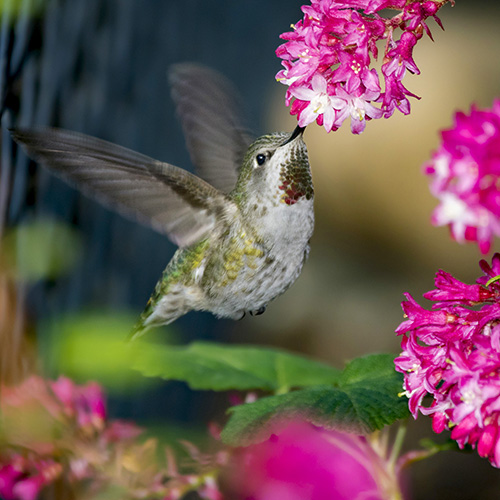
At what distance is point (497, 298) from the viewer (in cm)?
88

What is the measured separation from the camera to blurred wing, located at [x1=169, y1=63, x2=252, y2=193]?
4.85ft

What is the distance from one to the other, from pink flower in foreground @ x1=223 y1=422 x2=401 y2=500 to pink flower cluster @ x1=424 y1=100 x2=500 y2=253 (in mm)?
442

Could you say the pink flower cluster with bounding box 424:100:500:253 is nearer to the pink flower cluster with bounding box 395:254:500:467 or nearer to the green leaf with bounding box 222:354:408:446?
the pink flower cluster with bounding box 395:254:500:467

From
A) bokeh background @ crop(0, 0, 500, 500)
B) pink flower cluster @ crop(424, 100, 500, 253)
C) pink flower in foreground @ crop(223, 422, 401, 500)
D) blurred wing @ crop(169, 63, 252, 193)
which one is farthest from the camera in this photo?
bokeh background @ crop(0, 0, 500, 500)

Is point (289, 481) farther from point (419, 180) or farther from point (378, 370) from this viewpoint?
point (419, 180)

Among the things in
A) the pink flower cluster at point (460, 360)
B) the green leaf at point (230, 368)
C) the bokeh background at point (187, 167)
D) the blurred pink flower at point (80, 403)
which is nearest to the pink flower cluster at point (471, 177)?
the pink flower cluster at point (460, 360)

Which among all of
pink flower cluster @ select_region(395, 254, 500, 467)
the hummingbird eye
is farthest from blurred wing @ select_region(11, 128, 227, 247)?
pink flower cluster @ select_region(395, 254, 500, 467)

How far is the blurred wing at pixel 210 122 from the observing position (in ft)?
4.85

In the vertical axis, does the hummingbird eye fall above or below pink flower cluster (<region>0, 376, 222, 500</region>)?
above

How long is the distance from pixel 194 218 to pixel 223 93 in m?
0.38

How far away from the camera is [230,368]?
1.38m

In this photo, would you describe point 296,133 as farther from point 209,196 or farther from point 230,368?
point 230,368

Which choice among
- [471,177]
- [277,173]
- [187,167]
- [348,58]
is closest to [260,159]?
[277,173]

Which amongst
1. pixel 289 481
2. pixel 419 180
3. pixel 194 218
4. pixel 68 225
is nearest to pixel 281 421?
pixel 289 481
